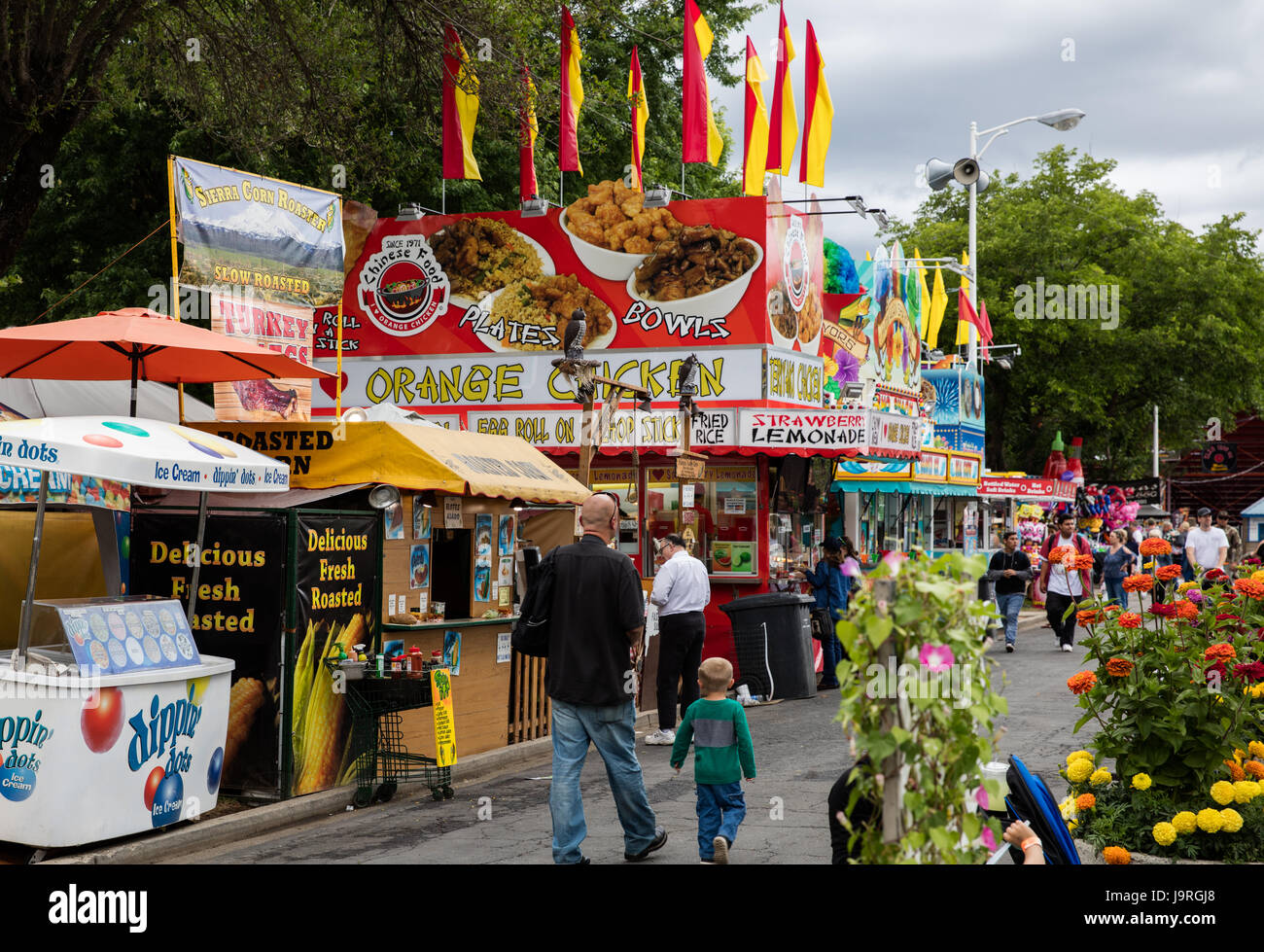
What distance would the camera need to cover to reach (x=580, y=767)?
23.1 feet

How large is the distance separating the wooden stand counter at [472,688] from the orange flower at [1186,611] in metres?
5.94

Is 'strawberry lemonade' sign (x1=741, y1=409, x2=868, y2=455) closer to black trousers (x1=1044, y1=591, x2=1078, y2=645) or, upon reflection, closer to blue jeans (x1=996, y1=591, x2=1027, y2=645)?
black trousers (x1=1044, y1=591, x2=1078, y2=645)

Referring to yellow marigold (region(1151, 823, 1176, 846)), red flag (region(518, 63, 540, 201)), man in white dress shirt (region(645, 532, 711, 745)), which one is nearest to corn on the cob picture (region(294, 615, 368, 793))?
man in white dress shirt (region(645, 532, 711, 745))

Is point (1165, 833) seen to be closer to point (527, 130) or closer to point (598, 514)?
point (598, 514)

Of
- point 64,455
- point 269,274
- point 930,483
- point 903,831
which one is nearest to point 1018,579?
point 930,483

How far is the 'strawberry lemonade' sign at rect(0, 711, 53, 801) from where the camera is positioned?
7.14 meters

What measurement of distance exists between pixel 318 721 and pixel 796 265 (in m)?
11.9

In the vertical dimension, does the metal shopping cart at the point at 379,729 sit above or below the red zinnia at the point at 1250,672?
below

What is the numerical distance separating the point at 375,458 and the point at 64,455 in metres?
3.78

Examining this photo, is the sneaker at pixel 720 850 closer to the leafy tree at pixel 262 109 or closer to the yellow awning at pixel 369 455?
the yellow awning at pixel 369 455

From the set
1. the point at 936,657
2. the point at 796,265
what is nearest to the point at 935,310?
the point at 796,265

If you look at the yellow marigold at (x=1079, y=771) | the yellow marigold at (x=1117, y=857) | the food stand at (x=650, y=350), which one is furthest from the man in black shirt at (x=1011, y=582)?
the yellow marigold at (x=1117, y=857)

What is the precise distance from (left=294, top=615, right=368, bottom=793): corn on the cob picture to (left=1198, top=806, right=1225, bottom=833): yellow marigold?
19.2 feet

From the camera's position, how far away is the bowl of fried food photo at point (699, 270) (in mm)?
17922
